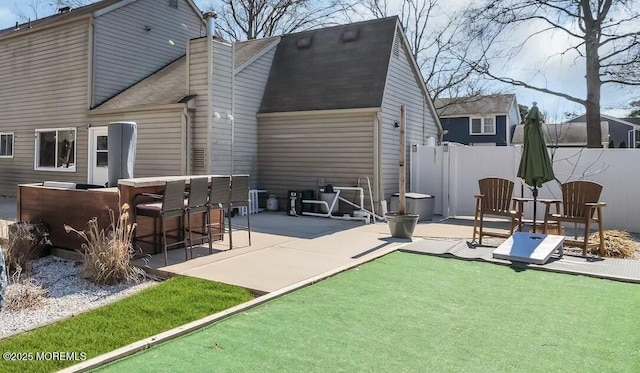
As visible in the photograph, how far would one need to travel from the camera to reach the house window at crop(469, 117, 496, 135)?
28219 mm

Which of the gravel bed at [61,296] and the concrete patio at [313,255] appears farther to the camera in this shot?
the concrete patio at [313,255]

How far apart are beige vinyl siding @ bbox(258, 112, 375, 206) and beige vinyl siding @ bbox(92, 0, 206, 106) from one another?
4946 millimetres

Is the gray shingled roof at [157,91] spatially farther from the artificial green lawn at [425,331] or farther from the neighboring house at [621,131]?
the neighboring house at [621,131]

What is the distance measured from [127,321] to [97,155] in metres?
10.6

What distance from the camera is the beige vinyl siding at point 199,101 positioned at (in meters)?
10.5

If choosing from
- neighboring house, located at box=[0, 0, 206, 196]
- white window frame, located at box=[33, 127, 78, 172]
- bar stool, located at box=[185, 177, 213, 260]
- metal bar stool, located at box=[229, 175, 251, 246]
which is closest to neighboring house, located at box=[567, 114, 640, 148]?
neighboring house, located at box=[0, 0, 206, 196]

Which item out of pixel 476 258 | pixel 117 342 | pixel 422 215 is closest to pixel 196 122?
pixel 422 215

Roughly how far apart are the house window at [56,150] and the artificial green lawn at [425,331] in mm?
11664

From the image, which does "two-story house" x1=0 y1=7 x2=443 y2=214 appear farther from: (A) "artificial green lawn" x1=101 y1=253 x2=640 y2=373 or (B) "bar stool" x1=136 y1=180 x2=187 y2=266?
(A) "artificial green lawn" x1=101 y1=253 x2=640 y2=373

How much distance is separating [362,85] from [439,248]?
5668 millimetres

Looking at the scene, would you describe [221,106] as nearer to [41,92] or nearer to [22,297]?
[22,297]

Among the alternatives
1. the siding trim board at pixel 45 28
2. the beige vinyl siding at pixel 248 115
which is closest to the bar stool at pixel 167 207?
the beige vinyl siding at pixel 248 115

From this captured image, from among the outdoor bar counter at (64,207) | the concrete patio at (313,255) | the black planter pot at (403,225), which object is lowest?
the concrete patio at (313,255)

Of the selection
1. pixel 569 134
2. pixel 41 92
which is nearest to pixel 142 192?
pixel 41 92
